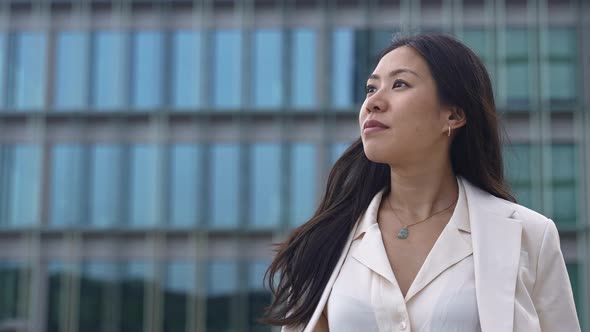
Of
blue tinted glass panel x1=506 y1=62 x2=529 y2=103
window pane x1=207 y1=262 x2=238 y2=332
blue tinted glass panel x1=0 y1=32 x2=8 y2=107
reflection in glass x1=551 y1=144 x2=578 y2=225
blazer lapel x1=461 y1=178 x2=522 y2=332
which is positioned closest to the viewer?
blazer lapel x1=461 y1=178 x2=522 y2=332

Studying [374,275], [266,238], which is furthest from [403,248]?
[266,238]

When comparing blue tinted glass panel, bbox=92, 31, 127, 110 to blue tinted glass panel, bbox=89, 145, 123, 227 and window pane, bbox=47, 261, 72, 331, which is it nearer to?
blue tinted glass panel, bbox=89, 145, 123, 227

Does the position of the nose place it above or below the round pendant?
above

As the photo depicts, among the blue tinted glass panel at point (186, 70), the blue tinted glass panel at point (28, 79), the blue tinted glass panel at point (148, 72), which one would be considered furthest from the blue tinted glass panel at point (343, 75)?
the blue tinted glass panel at point (28, 79)

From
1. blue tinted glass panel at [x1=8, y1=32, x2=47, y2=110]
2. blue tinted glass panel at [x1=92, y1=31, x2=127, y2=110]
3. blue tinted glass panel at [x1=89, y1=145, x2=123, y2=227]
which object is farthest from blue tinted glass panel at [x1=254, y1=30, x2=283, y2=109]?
blue tinted glass panel at [x1=8, y1=32, x2=47, y2=110]

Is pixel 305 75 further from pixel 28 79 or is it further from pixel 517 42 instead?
pixel 28 79

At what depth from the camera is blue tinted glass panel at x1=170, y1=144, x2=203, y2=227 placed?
2927 cm

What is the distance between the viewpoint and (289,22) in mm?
30062

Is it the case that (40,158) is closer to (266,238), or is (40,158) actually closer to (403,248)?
(266,238)

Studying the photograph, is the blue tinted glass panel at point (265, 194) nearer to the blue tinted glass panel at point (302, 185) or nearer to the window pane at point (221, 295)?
the blue tinted glass panel at point (302, 185)

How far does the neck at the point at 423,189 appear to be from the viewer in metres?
3.45

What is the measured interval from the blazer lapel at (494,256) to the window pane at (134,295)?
2650cm

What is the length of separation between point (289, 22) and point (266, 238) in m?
6.13

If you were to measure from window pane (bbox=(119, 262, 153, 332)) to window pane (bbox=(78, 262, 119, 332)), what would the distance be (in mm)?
260
